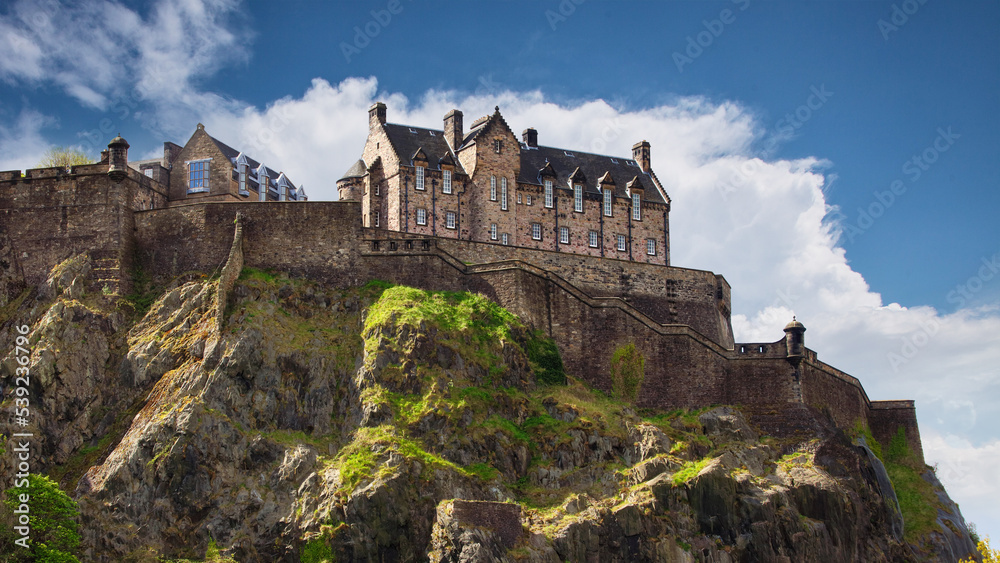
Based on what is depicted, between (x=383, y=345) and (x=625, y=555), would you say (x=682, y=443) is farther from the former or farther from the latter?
(x=383, y=345)

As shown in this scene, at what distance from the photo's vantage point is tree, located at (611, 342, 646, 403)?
2266 inches

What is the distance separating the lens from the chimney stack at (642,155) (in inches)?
3014

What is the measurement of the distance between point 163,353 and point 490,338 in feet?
49.5

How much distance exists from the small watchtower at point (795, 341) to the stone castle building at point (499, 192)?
1338 cm

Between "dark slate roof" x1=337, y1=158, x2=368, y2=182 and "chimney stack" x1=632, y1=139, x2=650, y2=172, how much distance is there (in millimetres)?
18902

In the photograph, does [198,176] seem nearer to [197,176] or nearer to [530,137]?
[197,176]

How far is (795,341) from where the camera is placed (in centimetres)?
5916

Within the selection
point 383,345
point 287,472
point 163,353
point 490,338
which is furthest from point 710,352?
point 163,353

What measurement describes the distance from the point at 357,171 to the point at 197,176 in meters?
9.85

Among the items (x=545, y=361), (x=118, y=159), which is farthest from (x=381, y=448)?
(x=118, y=159)

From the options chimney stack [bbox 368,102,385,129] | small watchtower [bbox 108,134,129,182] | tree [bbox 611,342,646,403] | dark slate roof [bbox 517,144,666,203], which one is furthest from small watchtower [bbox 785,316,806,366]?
small watchtower [bbox 108,134,129,182]

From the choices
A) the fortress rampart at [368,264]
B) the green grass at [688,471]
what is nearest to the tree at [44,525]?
the fortress rampart at [368,264]

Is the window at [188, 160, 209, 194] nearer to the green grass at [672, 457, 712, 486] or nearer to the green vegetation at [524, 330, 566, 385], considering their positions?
the green vegetation at [524, 330, 566, 385]

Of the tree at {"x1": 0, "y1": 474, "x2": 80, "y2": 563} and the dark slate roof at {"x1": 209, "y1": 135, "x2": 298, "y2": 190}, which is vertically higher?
the dark slate roof at {"x1": 209, "y1": 135, "x2": 298, "y2": 190}
